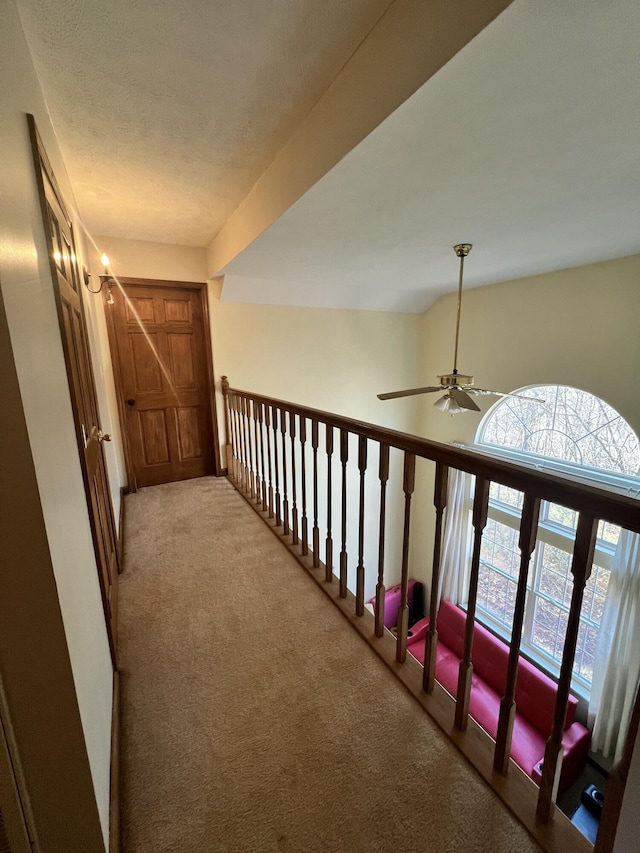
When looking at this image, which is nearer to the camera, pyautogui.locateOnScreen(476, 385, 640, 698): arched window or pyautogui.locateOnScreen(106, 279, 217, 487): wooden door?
pyautogui.locateOnScreen(106, 279, 217, 487): wooden door

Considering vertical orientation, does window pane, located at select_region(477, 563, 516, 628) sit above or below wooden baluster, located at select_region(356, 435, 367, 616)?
below

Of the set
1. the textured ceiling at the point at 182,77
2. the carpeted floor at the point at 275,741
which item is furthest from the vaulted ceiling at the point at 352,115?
the carpeted floor at the point at 275,741

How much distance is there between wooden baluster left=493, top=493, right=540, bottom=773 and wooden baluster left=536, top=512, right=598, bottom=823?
0.09 meters

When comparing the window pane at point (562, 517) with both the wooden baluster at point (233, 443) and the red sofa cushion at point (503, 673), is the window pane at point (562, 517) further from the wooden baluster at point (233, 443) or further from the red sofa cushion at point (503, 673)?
the wooden baluster at point (233, 443)

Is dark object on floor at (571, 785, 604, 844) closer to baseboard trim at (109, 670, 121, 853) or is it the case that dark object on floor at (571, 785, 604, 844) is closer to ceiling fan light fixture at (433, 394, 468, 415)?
ceiling fan light fixture at (433, 394, 468, 415)

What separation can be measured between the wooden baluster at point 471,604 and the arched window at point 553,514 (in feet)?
9.37

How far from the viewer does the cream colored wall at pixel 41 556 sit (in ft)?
2.04

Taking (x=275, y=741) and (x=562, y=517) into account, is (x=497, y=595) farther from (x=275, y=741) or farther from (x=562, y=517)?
(x=275, y=741)

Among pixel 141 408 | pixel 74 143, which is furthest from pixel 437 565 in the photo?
pixel 141 408

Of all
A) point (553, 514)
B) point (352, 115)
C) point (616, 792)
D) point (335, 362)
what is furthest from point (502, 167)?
point (553, 514)

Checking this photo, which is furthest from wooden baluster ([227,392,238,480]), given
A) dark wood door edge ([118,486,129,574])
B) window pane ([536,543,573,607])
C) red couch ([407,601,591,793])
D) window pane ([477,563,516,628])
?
window pane ([536,543,573,607])

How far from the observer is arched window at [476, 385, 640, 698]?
349 centimetres

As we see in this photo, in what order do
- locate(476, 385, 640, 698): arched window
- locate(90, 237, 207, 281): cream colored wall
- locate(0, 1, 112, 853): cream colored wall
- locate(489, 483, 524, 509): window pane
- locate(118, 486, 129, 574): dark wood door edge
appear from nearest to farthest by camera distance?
locate(0, 1, 112, 853): cream colored wall
locate(118, 486, 129, 574): dark wood door edge
locate(90, 237, 207, 281): cream colored wall
locate(476, 385, 640, 698): arched window
locate(489, 483, 524, 509): window pane

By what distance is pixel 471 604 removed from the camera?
107cm
